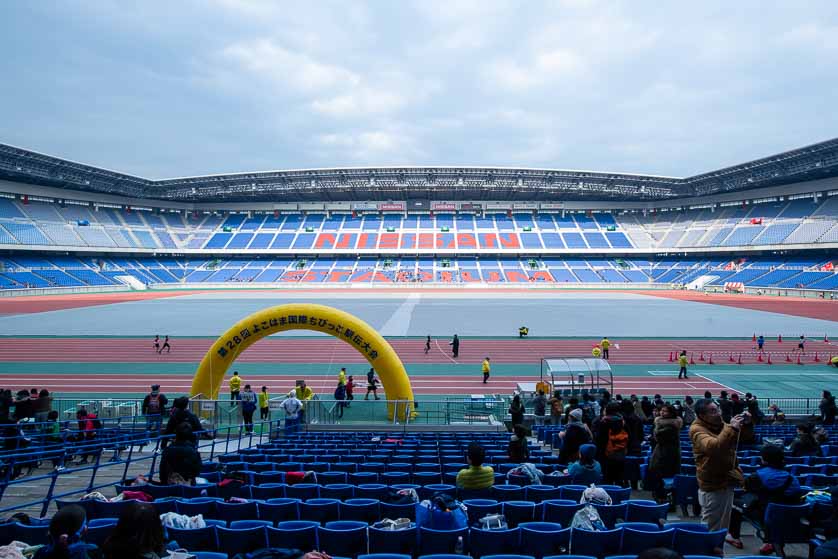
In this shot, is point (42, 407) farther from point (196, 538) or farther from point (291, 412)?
point (196, 538)

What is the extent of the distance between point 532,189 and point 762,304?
42.2 meters

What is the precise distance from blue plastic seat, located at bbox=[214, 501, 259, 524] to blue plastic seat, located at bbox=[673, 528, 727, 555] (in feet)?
12.6

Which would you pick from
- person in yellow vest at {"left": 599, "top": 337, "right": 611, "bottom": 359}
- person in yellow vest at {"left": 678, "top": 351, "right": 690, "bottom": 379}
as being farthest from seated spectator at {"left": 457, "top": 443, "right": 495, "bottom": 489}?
person in yellow vest at {"left": 599, "top": 337, "right": 611, "bottom": 359}

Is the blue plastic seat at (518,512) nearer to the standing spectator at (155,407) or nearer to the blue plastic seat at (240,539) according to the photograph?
the blue plastic seat at (240,539)

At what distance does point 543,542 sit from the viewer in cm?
405

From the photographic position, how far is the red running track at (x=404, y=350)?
24.3m

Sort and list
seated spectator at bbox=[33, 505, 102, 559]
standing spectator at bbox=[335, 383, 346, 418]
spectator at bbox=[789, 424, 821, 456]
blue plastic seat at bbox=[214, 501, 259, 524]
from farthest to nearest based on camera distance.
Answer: standing spectator at bbox=[335, 383, 346, 418] < spectator at bbox=[789, 424, 821, 456] < blue plastic seat at bbox=[214, 501, 259, 524] < seated spectator at bbox=[33, 505, 102, 559]

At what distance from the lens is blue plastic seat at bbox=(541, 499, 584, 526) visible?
4828 millimetres

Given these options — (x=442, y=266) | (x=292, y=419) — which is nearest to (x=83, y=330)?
(x=292, y=419)

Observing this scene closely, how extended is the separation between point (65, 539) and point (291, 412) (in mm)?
9644

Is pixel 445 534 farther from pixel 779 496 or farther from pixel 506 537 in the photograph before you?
pixel 779 496

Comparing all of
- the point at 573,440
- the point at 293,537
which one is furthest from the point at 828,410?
the point at 293,537

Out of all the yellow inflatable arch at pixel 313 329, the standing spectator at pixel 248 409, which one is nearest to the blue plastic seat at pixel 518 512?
the yellow inflatable arch at pixel 313 329

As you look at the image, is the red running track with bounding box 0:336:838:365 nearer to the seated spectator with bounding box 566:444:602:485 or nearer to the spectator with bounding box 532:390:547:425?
the spectator with bounding box 532:390:547:425
